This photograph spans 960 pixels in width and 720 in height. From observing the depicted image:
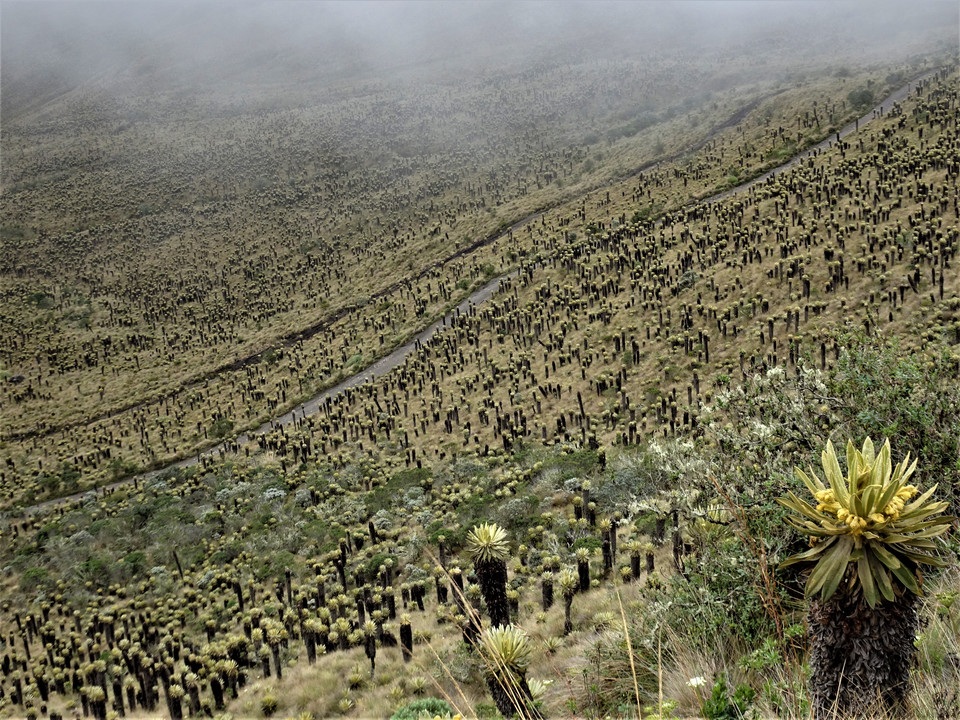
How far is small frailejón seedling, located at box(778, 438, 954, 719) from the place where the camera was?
2922 millimetres

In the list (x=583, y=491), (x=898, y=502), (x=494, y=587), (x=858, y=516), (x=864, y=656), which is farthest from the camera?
(x=583, y=491)

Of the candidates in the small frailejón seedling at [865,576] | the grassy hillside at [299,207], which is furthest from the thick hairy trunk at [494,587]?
the grassy hillside at [299,207]

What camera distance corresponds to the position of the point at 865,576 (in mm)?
2922

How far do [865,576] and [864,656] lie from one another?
0.54m

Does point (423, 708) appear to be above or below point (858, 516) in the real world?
below

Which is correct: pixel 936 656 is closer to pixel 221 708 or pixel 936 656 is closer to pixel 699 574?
pixel 699 574

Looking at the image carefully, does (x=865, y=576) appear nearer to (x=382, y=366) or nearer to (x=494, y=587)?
(x=494, y=587)

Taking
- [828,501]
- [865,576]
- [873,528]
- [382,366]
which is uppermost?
[828,501]

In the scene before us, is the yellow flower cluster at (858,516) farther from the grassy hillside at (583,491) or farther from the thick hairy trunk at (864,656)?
the grassy hillside at (583,491)

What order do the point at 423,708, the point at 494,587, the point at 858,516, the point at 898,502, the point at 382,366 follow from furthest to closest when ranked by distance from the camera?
the point at 382,366
the point at 494,587
the point at 423,708
the point at 858,516
the point at 898,502

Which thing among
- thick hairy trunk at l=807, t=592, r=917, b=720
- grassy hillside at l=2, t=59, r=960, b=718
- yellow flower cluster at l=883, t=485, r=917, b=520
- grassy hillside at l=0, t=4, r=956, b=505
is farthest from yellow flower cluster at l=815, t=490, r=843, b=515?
grassy hillside at l=0, t=4, r=956, b=505

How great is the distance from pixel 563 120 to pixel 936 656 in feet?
306

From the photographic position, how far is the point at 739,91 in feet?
242

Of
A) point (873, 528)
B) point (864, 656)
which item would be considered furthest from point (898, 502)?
point (864, 656)
